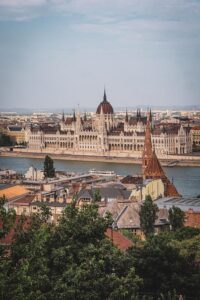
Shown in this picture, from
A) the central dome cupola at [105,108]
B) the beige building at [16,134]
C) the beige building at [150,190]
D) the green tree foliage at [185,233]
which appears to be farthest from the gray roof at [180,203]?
the beige building at [16,134]

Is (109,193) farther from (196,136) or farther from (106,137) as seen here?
(196,136)

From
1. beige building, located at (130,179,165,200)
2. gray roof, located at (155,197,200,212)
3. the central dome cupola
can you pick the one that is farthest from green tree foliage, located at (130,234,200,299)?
the central dome cupola

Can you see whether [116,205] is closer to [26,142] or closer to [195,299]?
[195,299]

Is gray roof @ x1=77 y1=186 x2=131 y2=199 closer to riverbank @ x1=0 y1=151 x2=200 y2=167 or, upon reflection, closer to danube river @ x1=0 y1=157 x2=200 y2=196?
danube river @ x1=0 y1=157 x2=200 y2=196

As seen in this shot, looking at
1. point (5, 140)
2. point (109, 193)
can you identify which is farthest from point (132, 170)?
point (5, 140)

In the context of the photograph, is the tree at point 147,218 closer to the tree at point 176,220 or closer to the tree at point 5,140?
the tree at point 176,220

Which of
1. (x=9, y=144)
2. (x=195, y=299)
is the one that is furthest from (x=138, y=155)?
(x=195, y=299)

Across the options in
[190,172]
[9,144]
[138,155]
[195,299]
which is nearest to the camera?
[195,299]

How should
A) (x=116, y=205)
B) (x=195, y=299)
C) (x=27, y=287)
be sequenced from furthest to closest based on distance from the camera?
1. (x=116, y=205)
2. (x=195, y=299)
3. (x=27, y=287)
